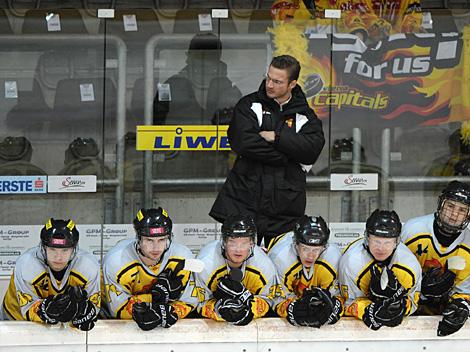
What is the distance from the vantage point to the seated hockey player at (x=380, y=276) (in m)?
4.75

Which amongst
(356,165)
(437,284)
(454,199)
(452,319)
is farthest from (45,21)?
(452,319)

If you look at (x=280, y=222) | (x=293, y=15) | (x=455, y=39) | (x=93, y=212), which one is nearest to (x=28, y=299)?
(x=280, y=222)

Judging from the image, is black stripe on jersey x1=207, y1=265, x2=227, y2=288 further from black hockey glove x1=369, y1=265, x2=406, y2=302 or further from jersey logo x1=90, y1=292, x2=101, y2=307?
black hockey glove x1=369, y1=265, x2=406, y2=302

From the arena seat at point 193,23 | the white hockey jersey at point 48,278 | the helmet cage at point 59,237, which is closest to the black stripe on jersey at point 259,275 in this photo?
the white hockey jersey at point 48,278

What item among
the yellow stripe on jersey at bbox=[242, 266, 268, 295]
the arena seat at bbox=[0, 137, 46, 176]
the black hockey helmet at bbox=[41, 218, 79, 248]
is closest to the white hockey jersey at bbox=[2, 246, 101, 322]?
the black hockey helmet at bbox=[41, 218, 79, 248]

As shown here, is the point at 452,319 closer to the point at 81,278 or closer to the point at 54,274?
the point at 81,278

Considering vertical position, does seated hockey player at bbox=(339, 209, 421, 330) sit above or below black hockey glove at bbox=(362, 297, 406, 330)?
above

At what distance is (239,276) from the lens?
4.84 m

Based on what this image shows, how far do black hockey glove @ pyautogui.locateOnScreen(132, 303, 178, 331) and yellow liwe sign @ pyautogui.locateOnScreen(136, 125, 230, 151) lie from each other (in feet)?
8.73

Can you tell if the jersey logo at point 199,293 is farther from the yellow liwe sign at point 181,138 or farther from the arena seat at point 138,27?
the arena seat at point 138,27

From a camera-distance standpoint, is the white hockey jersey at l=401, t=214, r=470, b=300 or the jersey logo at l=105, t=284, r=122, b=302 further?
the white hockey jersey at l=401, t=214, r=470, b=300

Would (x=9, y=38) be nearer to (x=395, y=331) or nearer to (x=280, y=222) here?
Answer: (x=280, y=222)

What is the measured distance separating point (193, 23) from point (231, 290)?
9.26 ft

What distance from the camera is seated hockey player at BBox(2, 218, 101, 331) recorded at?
4.71 meters
